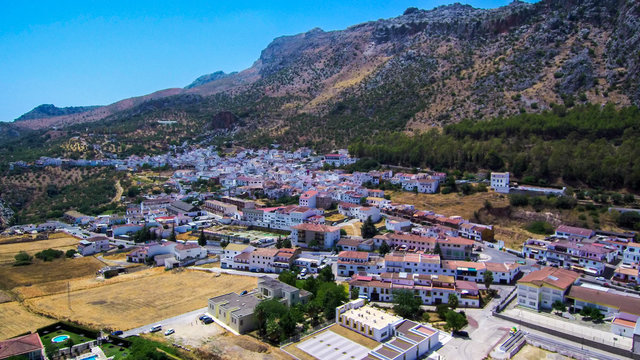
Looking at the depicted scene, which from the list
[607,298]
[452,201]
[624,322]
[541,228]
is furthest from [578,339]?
[452,201]

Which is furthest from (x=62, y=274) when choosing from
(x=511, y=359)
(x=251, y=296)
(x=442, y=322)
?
(x=511, y=359)

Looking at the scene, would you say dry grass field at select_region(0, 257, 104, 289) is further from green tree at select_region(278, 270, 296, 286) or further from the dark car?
the dark car

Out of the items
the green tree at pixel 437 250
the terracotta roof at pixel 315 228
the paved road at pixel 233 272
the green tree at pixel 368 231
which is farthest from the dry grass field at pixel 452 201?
the paved road at pixel 233 272

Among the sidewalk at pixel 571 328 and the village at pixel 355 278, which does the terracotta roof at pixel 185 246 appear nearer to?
the village at pixel 355 278

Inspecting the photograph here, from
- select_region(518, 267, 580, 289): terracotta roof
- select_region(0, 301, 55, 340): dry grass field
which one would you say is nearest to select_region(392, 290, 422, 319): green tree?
select_region(518, 267, 580, 289): terracotta roof

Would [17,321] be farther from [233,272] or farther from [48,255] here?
[48,255]

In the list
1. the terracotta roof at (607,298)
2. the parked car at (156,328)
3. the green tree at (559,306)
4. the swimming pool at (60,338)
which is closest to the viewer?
the swimming pool at (60,338)
